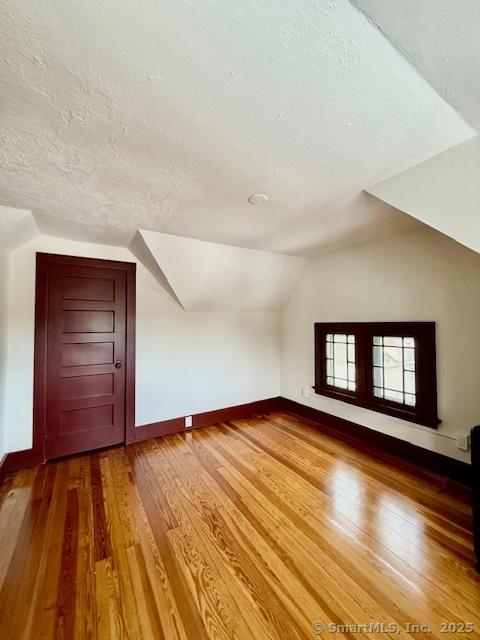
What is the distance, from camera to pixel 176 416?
10.5 ft

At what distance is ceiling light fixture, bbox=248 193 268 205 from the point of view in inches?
70.9

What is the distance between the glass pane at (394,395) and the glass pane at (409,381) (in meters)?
0.09

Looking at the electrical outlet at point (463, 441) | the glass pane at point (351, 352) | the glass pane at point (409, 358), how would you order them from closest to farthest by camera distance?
the electrical outlet at point (463, 441), the glass pane at point (409, 358), the glass pane at point (351, 352)

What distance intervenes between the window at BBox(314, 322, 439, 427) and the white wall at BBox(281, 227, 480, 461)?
0.09m

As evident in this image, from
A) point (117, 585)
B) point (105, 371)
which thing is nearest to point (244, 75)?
point (117, 585)

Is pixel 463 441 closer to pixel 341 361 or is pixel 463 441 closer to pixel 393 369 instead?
pixel 393 369

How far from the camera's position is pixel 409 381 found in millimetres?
2559

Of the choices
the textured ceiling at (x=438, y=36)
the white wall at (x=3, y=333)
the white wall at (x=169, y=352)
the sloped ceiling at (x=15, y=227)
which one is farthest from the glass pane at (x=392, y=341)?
the white wall at (x=3, y=333)

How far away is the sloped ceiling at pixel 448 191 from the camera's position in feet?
4.34

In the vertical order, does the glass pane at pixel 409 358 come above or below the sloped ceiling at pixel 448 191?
below

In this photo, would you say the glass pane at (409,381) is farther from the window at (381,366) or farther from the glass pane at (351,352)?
the glass pane at (351,352)

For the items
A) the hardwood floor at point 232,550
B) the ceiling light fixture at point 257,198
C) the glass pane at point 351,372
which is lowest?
the hardwood floor at point 232,550

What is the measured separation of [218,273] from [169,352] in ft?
3.79

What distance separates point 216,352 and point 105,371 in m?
1.37
